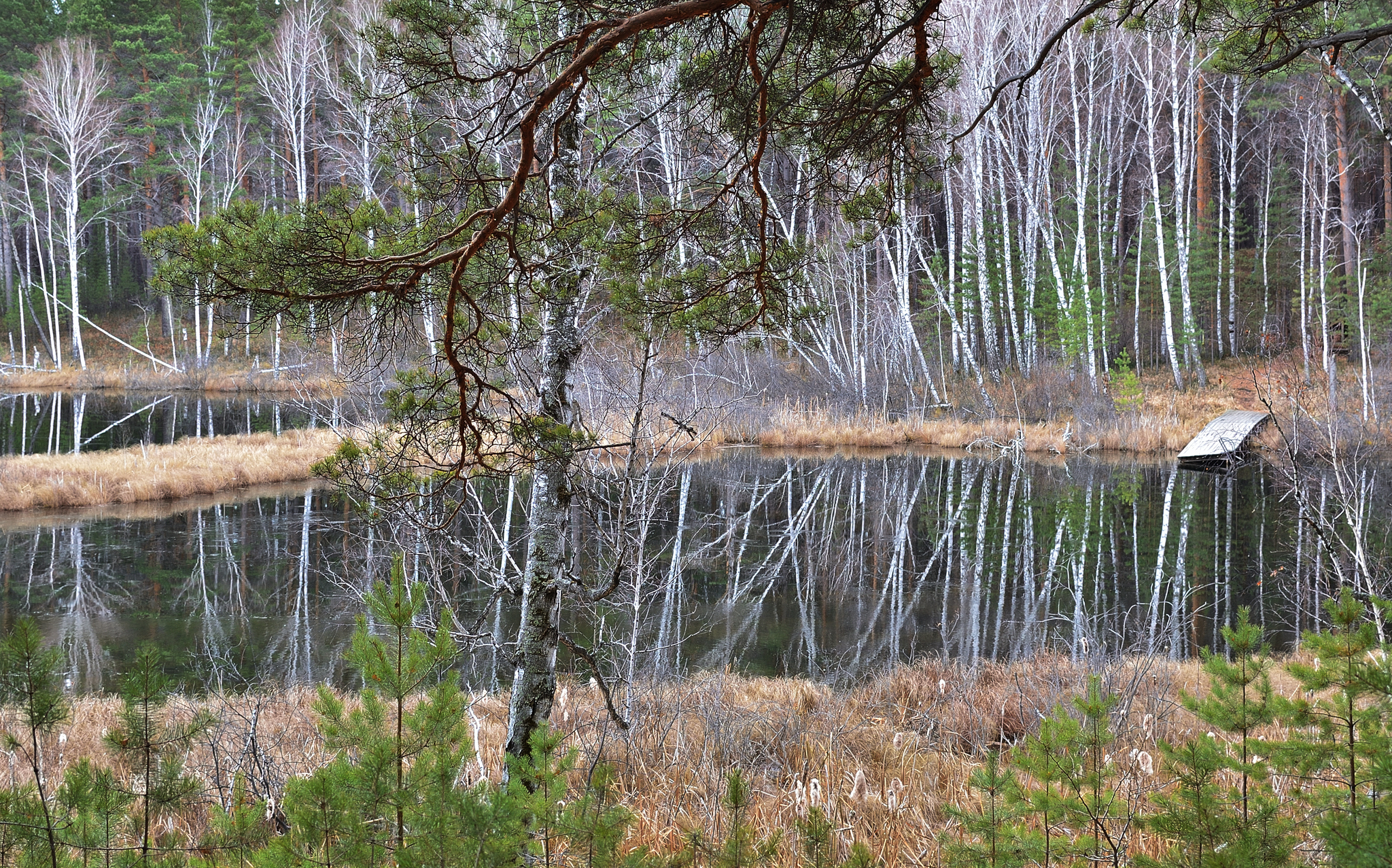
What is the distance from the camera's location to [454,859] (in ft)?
5.47

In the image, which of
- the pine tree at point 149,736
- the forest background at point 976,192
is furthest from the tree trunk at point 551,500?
the forest background at point 976,192

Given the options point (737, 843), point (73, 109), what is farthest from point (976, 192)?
point (73, 109)

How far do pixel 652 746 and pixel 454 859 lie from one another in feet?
11.3

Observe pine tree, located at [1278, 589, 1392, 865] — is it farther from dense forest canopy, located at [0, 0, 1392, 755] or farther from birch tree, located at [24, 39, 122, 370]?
birch tree, located at [24, 39, 122, 370]

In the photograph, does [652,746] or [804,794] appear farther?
[652,746]

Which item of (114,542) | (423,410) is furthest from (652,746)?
(114,542)

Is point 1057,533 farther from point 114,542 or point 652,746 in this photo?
point 114,542

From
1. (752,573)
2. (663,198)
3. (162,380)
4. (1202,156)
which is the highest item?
(1202,156)

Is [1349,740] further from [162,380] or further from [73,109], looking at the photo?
[162,380]

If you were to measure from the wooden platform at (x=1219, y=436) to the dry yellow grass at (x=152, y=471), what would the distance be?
1374 centimetres

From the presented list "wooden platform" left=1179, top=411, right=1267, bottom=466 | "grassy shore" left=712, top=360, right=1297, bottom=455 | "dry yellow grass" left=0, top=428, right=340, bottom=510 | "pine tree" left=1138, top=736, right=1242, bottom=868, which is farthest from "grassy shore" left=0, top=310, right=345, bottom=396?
"pine tree" left=1138, top=736, right=1242, bottom=868

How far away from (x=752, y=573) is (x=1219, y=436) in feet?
30.3

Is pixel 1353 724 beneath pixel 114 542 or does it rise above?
above

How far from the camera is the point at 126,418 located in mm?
16453
